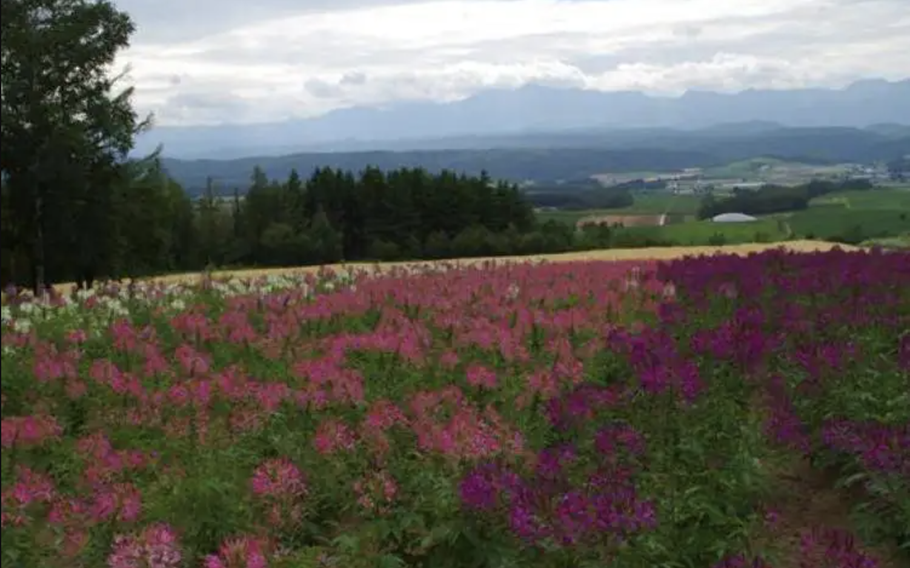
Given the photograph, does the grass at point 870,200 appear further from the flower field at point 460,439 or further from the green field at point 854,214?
the flower field at point 460,439

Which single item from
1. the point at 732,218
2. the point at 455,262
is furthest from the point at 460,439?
the point at 732,218

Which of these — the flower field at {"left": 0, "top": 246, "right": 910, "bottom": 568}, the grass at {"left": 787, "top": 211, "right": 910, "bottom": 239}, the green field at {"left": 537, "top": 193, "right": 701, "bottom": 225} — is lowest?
the green field at {"left": 537, "top": 193, "right": 701, "bottom": 225}

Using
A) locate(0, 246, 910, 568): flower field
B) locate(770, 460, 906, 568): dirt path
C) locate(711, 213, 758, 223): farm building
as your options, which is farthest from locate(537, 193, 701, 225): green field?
locate(770, 460, 906, 568): dirt path

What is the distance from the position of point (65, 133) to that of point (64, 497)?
2044 cm

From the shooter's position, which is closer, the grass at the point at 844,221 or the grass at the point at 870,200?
the grass at the point at 844,221

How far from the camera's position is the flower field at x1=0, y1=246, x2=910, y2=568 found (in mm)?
4914

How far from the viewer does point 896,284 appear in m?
11.6

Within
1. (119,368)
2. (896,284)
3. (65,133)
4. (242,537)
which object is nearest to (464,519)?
(242,537)

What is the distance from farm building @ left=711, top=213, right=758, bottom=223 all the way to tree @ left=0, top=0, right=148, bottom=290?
62593mm

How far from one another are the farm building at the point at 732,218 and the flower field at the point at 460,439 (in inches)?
2945

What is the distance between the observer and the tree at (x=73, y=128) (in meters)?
23.1

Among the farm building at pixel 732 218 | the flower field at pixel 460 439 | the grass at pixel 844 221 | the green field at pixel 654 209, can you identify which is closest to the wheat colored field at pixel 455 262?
the flower field at pixel 460 439

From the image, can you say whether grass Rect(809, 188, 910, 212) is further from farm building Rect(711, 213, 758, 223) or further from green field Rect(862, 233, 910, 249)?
green field Rect(862, 233, 910, 249)

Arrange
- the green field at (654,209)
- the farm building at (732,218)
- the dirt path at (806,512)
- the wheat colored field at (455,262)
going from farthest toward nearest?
the green field at (654,209)
the farm building at (732,218)
the wheat colored field at (455,262)
the dirt path at (806,512)
